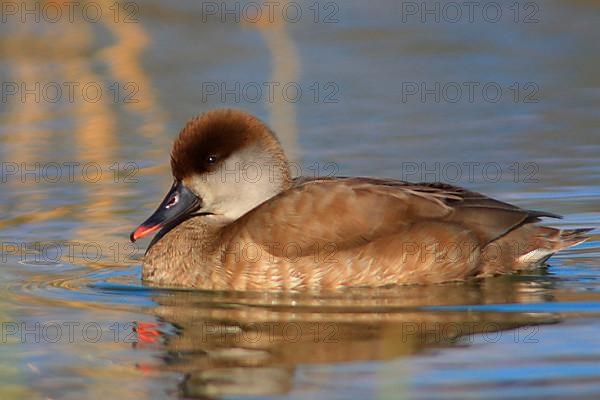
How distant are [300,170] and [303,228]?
306 centimetres

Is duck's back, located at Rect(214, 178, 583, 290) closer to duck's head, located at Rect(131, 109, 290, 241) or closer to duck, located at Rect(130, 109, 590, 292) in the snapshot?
duck, located at Rect(130, 109, 590, 292)

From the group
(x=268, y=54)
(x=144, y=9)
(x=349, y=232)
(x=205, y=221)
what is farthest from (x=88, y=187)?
(x=144, y=9)

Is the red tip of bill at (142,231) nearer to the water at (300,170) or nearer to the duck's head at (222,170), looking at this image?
the duck's head at (222,170)

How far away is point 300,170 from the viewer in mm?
11219

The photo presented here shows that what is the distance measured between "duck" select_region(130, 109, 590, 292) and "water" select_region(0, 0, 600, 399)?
167mm

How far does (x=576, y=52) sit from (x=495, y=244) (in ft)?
22.7

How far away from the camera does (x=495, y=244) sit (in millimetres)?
8555

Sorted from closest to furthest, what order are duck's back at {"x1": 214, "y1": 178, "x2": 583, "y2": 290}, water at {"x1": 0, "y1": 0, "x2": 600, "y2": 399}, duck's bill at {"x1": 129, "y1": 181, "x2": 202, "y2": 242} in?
water at {"x1": 0, "y1": 0, "x2": 600, "y2": 399} < duck's back at {"x1": 214, "y1": 178, "x2": 583, "y2": 290} < duck's bill at {"x1": 129, "y1": 181, "x2": 202, "y2": 242}

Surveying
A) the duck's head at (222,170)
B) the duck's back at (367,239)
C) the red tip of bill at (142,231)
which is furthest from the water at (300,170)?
the duck's head at (222,170)

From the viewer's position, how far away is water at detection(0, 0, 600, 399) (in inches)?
253

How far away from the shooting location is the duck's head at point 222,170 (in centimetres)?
842

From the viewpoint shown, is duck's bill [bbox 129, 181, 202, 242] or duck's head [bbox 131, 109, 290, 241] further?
duck's bill [bbox 129, 181, 202, 242]

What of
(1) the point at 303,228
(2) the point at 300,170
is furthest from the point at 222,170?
(2) the point at 300,170

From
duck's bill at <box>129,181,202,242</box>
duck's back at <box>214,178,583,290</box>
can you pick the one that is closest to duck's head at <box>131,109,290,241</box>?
duck's bill at <box>129,181,202,242</box>
